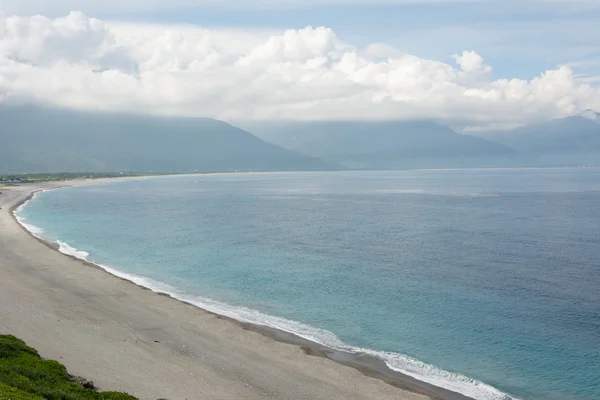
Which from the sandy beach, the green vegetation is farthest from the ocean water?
the green vegetation

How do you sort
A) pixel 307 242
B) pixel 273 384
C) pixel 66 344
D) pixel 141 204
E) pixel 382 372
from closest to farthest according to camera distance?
pixel 273 384 < pixel 382 372 < pixel 66 344 < pixel 307 242 < pixel 141 204

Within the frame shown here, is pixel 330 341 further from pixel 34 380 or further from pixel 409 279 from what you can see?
pixel 409 279

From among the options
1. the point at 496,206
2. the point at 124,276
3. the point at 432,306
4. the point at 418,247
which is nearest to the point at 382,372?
the point at 432,306

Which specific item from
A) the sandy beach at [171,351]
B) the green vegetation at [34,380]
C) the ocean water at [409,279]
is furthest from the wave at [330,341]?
the green vegetation at [34,380]

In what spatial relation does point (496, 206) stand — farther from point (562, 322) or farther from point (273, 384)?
point (273, 384)

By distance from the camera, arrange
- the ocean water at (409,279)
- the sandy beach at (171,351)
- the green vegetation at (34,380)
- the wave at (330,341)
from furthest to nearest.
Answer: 1. the ocean water at (409,279)
2. the wave at (330,341)
3. the sandy beach at (171,351)
4. the green vegetation at (34,380)

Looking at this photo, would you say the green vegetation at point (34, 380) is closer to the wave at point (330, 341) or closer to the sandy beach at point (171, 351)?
the sandy beach at point (171, 351)

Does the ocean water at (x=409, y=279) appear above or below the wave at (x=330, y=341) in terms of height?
above

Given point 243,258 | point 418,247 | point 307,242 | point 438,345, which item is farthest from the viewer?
point 307,242
